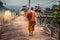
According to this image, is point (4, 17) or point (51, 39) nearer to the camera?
point (51, 39)

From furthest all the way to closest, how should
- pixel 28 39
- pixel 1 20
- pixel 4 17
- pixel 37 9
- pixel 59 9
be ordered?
pixel 59 9 → pixel 4 17 → pixel 1 20 → pixel 37 9 → pixel 28 39

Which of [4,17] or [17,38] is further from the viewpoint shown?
[4,17]

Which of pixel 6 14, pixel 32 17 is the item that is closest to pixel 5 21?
pixel 6 14

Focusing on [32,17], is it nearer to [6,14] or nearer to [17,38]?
[17,38]

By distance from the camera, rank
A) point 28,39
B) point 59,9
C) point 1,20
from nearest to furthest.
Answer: point 28,39
point 1,20
point 59,9

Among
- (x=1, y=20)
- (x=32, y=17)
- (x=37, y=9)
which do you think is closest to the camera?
(x=32, y=17)

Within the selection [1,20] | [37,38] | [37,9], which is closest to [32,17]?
[37,38]

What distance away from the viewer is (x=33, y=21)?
13484 mm

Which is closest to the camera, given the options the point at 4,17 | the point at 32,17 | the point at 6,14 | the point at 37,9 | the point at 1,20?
the point at 32,17

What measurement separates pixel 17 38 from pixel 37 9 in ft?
25.8

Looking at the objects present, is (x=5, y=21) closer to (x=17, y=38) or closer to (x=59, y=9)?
(x=59, y=9)

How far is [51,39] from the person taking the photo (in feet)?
39.3

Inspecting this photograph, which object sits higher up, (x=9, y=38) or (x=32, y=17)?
(x=32, y=17)

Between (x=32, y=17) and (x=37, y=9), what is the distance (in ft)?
21.2
